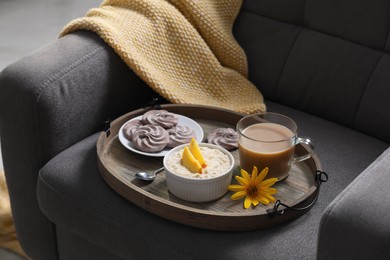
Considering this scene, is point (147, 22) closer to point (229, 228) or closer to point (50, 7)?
point (229, 228)

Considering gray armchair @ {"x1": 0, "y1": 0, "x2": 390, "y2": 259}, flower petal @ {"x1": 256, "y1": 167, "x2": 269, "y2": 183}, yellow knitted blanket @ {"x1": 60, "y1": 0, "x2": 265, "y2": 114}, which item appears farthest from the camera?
yellow knitted blanket @ {"x1": 60, "y1": 0, "x2": 265, "y2": 114}

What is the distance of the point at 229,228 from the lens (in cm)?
129

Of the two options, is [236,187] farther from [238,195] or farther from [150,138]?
[150,138]

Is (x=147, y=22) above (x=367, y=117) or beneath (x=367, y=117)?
above

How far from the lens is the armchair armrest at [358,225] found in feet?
3.54

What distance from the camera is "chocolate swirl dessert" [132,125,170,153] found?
58.4 inches

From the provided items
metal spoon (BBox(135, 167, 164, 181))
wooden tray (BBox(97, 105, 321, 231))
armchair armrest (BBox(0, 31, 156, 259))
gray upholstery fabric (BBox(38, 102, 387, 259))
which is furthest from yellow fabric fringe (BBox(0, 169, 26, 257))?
metal spoon (BBox(135, 167, 164, 181))

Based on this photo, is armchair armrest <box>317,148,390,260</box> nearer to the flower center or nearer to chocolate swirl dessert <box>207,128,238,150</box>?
the flower center

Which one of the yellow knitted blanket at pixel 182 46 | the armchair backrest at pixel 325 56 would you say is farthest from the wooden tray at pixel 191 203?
the armchair backrest at pixel 325 56

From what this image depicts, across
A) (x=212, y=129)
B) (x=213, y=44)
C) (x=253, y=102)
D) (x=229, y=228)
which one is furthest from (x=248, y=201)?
(x=213, y=44)

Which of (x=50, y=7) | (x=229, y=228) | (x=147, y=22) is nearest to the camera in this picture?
(x=229, y=228)

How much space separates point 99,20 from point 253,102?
0.45 meters

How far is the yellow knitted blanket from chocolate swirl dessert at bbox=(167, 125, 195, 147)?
14cm

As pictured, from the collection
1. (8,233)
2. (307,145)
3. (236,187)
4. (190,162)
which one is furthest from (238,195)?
(8,233)
